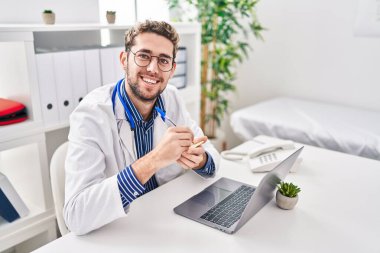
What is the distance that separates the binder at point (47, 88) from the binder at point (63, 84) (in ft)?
0.06

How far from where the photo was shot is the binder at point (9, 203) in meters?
1.41

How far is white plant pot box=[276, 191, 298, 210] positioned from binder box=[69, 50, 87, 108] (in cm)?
103

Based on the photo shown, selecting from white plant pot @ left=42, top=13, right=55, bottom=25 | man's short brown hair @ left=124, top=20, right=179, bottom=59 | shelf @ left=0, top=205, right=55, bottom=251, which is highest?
white plant pot @ left=42, top=13, right=55, bottom=25

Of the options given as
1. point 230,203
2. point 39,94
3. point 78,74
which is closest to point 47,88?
point 39,94

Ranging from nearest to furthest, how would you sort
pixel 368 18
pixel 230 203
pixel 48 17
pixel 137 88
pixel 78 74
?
1. pixel 230 203
2. pixel 137 88
3. pixel 48 17
4. pixel 78 74
5. pixel 368 18

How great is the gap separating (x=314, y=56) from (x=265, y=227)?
192 cm

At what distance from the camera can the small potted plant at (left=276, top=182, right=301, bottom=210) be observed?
1.10 metres

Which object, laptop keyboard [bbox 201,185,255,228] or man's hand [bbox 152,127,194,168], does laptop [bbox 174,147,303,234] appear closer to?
laptop keyboard [bbox 201,185,255,228]

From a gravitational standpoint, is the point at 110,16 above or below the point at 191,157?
above

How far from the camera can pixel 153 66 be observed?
1228 mm

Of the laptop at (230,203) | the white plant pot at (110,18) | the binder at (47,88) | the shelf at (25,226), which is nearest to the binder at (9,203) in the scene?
the shelf at (25,226)

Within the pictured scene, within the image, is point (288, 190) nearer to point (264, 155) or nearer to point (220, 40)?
point (264, 155)

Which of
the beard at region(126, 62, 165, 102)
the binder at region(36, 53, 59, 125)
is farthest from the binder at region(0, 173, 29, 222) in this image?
the beard at region(126, 62, 165, 102)

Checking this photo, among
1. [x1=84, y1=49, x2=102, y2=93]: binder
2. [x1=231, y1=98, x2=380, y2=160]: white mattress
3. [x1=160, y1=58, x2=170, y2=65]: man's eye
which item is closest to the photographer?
[x1=160, y1=58, x2=170, y2=65]: man's eye
